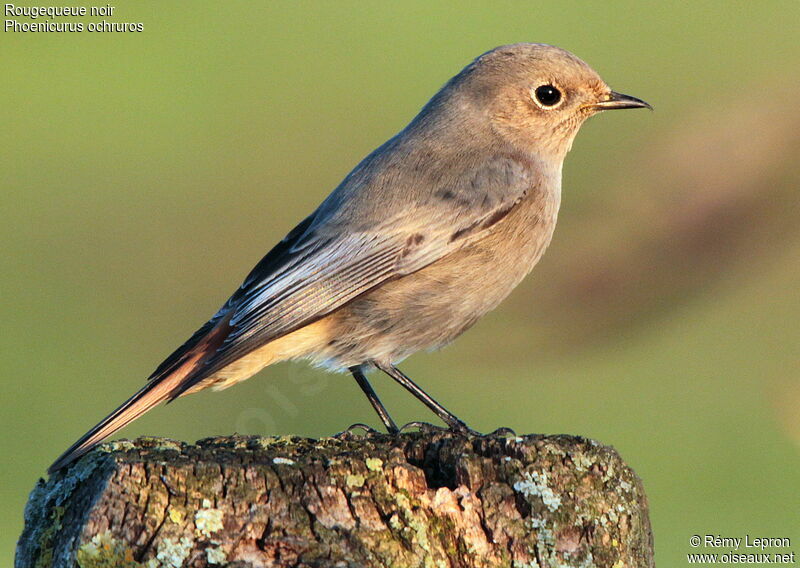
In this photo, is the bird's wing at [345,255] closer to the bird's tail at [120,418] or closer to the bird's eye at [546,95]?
the bird's tail at [120,418]

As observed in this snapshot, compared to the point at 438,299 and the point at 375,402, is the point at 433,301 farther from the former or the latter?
the point at 375,402

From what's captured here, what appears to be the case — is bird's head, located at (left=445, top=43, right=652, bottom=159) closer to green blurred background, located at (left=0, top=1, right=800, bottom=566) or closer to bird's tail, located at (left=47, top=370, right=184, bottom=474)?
green blurred background, located at (left=0, top=1, right=800, bottom=566)

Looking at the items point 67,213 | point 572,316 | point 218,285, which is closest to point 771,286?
point 572,316

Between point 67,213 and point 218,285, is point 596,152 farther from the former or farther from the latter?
point 67,213

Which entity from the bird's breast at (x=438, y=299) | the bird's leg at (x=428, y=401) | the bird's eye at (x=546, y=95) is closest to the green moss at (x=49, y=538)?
the bird's breast at (x=438, y=299)

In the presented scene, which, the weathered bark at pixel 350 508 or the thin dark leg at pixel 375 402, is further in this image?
the thin dark leg at pixel 375 402

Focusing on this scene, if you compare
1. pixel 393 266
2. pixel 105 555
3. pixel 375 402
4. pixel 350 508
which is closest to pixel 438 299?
pixel 393 266
